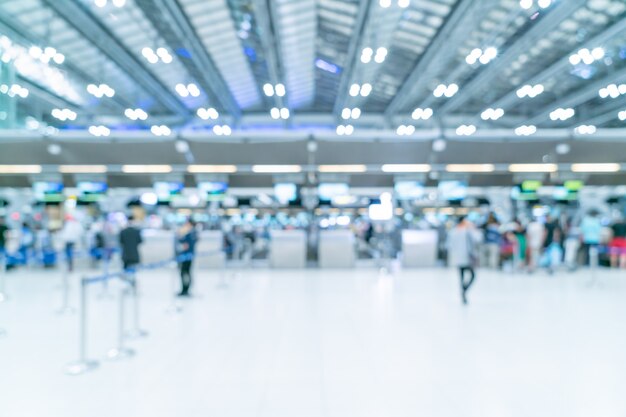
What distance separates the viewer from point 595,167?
13.6 meters

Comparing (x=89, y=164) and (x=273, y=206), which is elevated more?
(x=89, y=164)

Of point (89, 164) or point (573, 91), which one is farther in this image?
point (573, 91)

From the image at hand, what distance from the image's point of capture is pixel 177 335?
583 centimetres

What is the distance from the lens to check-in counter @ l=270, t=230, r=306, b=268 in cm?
1475

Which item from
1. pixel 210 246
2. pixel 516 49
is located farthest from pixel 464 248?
pixel 516 49

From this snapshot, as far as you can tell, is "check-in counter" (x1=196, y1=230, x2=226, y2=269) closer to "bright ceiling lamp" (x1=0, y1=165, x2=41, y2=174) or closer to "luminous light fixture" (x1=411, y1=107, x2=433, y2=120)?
"bright ceiling lamp" (x1=0, y1=165, x2=41, y2=174)

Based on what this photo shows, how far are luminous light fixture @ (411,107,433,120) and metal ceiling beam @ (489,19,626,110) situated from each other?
3.82 metres

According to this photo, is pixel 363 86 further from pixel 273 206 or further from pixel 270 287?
pixel 270 287

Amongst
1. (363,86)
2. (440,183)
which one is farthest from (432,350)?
(363,86)

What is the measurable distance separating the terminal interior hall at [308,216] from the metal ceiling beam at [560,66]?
128 mm

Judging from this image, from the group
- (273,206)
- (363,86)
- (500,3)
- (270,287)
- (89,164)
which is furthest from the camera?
(363,86)

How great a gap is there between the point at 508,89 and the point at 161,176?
55.1 feet

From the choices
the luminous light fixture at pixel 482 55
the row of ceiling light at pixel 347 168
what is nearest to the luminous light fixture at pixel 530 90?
the luminous light fixture at pixel 482 55

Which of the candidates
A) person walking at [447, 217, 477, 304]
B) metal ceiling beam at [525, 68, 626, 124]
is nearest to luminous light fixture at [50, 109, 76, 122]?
person walking at [447, 217, 477, 304]
